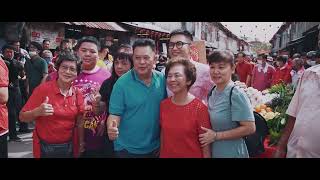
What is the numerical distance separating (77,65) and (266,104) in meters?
2.44

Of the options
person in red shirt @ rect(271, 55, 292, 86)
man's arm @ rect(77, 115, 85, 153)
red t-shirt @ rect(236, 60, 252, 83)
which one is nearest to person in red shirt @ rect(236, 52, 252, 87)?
red t-shirt @ rect(236, 60, 252, 83)

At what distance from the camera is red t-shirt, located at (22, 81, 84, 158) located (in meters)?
3.19

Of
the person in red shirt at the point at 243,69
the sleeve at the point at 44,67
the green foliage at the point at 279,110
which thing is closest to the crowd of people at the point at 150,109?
the green foliage at the point at 279,110

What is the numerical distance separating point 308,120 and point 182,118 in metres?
0.87

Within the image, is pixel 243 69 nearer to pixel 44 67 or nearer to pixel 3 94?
pixel 44 67

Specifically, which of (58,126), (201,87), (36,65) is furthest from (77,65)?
(36,65)

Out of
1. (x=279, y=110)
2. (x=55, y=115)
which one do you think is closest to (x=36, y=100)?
(x=55, y=115)

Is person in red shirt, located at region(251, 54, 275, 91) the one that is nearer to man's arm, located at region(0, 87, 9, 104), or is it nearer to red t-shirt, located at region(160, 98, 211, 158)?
red t-shirt, located at region(160, 98, 211, 158)

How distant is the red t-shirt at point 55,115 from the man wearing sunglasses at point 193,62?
100 cm

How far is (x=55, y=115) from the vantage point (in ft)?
10.4

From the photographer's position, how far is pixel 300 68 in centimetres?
900

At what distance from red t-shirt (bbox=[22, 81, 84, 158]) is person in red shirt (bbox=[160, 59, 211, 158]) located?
861 millimetres

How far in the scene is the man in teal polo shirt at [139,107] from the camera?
116 inches

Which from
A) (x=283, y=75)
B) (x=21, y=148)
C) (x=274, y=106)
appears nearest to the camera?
(x=274, y=106)
